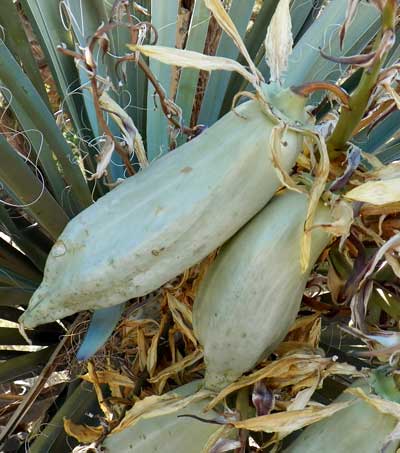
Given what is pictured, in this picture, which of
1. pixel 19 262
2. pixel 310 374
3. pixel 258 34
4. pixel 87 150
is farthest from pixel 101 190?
pixel 310 374

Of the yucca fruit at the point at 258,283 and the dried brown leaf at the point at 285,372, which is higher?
the yucca fruit at the point at 258,283

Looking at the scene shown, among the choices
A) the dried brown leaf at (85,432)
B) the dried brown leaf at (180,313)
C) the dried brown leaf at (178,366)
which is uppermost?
the dried brown leaf at (180,313)

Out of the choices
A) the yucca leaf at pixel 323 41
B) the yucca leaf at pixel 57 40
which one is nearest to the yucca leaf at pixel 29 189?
the yucca leaf at pixel 57 40

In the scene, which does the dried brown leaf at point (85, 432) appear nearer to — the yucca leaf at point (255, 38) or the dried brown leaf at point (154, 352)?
the dried brown leaf at point (154, 352)

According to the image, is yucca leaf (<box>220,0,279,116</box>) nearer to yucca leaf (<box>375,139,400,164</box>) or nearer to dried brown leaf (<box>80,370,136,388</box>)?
yucca leaf (<box>375,139,400,164</box>)

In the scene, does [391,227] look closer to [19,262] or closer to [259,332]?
[259,332]
